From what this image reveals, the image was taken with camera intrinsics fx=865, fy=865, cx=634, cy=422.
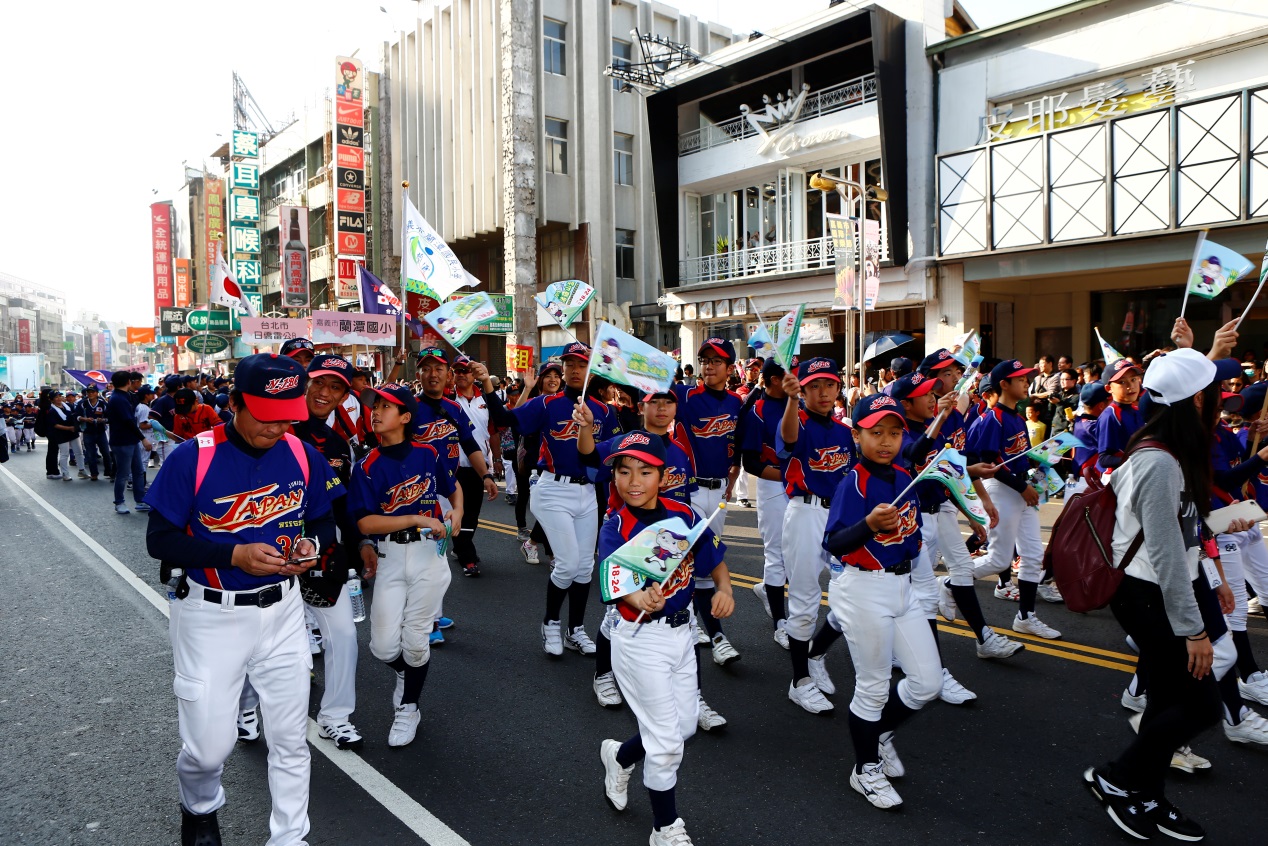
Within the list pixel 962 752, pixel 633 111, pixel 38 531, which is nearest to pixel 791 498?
pixel 962 752

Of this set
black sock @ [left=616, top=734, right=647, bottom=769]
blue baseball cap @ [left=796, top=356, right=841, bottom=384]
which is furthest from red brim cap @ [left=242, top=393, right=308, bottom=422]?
blue baseball cap @ [left=796, top=356, right=841, bottom=384]

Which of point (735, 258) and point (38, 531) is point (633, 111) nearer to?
point (735, 258)

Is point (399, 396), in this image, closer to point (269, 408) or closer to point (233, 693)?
point (269, 408)

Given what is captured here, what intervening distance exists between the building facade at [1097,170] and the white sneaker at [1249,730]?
1411 cm

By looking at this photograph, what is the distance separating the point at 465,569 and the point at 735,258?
17.8 meters

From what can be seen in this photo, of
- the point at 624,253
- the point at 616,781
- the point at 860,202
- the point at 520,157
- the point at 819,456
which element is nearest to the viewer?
the point at 616,781

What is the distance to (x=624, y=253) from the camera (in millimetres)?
33188

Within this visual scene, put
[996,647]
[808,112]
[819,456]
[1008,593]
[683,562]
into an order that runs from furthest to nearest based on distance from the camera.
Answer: [808,112] → [1008,593] → [996,647] → [819,456] → [683,562]

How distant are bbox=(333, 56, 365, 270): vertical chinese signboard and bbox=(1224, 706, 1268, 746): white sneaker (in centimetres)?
3797

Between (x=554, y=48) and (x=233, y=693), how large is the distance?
102 ft

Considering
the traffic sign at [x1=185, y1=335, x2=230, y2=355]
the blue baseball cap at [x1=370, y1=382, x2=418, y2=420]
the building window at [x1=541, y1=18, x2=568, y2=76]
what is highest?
the building window at [x1=541, y1=18, x2=568, y2=76]

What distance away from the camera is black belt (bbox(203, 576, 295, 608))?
337 centimetres

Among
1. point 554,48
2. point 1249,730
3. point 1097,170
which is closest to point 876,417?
point 1249,730

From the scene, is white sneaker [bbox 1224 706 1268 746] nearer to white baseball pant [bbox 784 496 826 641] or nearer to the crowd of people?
the crowd of people
